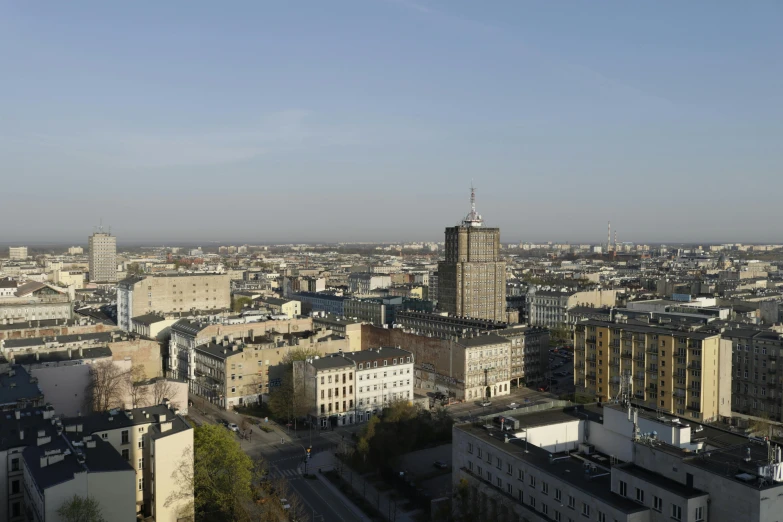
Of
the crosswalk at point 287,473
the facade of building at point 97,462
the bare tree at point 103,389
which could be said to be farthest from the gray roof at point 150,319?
the crosswalk at point 287,473

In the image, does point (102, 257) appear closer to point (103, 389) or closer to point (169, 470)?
point (103, 389)

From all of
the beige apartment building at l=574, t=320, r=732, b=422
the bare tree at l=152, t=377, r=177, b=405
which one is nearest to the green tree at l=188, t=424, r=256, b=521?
the bare tree at l=152, t=377, r=177, b=405

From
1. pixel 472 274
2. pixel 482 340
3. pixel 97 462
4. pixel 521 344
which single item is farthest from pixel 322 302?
pixel 97 462

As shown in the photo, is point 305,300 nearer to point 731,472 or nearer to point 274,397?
point 274,397

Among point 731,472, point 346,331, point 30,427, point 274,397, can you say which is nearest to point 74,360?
point 274,397

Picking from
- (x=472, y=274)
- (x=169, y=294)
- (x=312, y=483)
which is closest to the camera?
(x=312, y=483)

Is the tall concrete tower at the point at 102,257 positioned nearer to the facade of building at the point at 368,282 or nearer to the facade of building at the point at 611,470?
the facade of building at the point at 368,282

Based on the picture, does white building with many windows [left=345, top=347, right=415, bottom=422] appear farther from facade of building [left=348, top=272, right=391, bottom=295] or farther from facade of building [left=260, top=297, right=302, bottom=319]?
facade of building [left=348, top=272, right=391, bottom=295]
